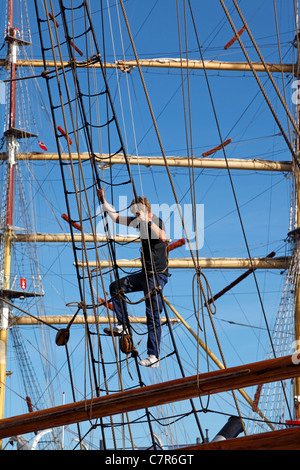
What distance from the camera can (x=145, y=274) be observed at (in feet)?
23.1

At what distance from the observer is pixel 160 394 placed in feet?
15.5

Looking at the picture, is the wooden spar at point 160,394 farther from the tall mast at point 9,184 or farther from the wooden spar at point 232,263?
the wooden spar at point 232,263

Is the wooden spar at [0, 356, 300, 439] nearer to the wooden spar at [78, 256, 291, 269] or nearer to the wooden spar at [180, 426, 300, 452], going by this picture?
the wooden spar at [180, 426, 300, 452]

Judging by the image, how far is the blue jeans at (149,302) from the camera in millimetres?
6871

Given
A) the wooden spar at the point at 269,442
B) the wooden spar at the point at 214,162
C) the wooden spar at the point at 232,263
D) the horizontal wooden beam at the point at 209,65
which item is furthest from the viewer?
the wooden spar at the point at 214,162

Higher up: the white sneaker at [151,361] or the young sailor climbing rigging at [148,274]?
the young sailor climbing rigging at [148,274]

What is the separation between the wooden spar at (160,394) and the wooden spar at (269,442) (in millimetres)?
308

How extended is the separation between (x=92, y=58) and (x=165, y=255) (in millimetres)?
2106

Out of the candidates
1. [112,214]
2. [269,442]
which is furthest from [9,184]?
[269,442]

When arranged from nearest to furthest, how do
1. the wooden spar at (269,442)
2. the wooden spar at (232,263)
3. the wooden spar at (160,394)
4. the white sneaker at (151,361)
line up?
the wooden spar at (269,442) → the wooden spar at (160,394) → the white sneaker at (151,361) → the wooden spar at (232,263)

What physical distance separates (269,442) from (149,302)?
3017 mm

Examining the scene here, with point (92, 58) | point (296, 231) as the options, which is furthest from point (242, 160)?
point (92, 58)

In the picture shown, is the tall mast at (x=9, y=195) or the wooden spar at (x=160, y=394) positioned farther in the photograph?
the tall mast at (x=9, y=195)

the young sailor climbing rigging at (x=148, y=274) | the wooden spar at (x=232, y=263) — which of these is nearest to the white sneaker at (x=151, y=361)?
the young sailor climbing rigging at (x=148, y=274)
